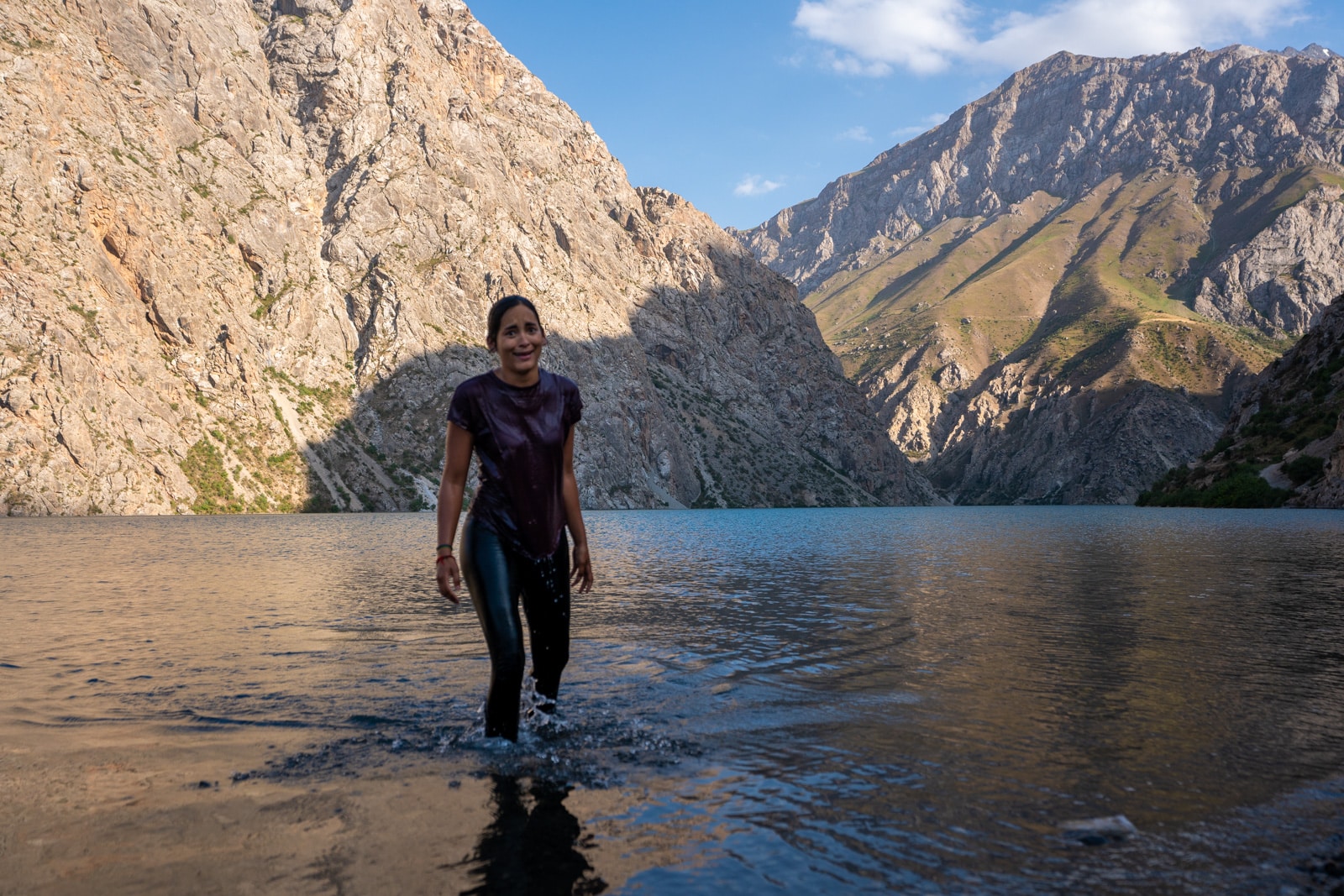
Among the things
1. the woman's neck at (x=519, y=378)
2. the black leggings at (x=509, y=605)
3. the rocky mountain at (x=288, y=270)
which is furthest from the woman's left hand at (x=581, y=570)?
the rocky mountain at (x=288, y=270)

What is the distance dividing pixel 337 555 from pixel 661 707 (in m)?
28.0

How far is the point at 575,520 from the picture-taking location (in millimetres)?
7969

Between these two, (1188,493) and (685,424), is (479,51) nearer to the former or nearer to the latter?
(685,424)

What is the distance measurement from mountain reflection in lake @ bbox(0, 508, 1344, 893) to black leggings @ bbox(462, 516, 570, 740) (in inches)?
17.5

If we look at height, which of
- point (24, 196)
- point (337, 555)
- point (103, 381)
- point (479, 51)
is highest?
point (479, 51)

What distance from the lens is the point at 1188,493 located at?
105 metres

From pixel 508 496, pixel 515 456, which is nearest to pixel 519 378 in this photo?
pixel 515 456

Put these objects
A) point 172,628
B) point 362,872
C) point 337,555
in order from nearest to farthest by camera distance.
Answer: point 362,872 → point 172,628 → point 337,555

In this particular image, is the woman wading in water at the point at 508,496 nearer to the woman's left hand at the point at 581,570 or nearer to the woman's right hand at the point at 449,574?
the woman's right hand at the point at 449,574

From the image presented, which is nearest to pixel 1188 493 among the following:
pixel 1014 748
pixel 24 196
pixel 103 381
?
pixel 1014 748

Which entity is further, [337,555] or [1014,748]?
[337,555]

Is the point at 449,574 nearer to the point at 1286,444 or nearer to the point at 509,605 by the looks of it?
the point at 509,605

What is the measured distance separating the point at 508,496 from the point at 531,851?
3.10 metres

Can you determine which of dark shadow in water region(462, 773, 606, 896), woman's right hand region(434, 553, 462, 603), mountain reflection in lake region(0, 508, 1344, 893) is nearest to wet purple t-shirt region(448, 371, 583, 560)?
woman's right hand region(434, 553, 462, 603)
